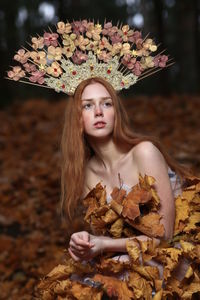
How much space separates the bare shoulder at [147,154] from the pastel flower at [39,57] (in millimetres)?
657

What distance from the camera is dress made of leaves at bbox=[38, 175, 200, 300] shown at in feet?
7.28

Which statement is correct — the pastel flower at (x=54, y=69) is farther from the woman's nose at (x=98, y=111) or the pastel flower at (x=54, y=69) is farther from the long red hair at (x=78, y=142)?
the woman's nose at (x=98, y=111)

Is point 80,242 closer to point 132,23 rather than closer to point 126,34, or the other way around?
point 126,34

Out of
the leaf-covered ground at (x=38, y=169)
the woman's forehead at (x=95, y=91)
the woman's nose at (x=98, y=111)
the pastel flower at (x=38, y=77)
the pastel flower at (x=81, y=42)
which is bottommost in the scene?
the leaf-covered ground at (x=38, y=169)

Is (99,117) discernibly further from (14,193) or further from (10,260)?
(14,193)

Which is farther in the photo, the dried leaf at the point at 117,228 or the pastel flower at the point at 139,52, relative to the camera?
the pastel flower at the point at 139,52

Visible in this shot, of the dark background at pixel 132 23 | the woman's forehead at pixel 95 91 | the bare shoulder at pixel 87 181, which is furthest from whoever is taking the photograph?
the dark background at pixel 132 23

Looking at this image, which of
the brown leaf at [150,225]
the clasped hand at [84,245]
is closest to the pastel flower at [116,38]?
the brown leaf at [150,225]

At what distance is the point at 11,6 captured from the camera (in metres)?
11.2

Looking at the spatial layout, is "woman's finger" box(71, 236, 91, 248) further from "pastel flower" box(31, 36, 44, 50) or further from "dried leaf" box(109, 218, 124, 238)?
"pastel flower" box(31, 36, 44, 50)

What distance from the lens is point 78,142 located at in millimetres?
2580

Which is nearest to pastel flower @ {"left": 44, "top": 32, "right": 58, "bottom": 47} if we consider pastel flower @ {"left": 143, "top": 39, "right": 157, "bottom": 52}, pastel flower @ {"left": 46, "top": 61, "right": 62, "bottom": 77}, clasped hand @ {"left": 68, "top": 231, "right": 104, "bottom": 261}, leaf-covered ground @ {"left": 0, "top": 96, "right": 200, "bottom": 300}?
pastel flower @ {"left": 46, "top": 61, "right": 62, "bottom": 77}

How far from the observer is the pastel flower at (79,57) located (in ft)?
8.33

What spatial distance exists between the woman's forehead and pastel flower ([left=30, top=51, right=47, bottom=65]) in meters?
0.27
